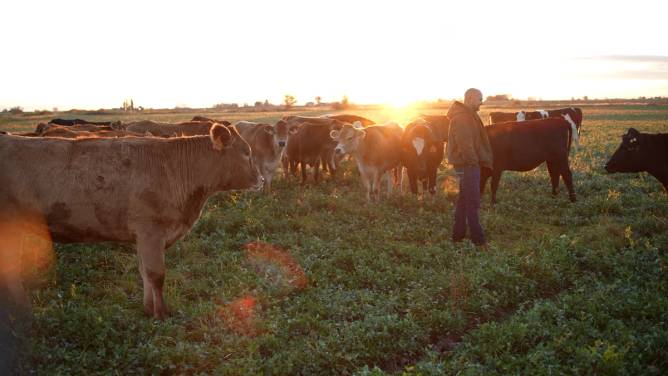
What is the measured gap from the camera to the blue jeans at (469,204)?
28.3ft

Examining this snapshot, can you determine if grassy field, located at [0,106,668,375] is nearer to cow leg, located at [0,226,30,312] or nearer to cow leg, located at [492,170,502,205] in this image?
cow leg, located at [0,226,30,312]

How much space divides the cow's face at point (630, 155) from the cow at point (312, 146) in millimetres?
7824

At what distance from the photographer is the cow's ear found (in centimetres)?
650

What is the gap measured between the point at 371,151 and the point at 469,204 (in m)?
4.56

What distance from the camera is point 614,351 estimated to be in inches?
207

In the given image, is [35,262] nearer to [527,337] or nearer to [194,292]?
[194,292]

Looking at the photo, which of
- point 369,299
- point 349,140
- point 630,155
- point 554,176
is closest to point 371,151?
point 349,140

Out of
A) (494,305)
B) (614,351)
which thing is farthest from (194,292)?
(614,351)

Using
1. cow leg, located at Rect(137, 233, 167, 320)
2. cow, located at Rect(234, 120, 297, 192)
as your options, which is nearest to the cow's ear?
cow leg, located at Rect(137, 233, 167, 320)

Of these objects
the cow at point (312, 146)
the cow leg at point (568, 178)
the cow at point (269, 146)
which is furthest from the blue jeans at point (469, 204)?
the cow at point (269, 146)

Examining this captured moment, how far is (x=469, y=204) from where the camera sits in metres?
8.73

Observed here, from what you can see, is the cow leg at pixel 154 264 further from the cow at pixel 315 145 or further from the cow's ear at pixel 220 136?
the cow at pixel 315 145

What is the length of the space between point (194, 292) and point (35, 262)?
297 cm

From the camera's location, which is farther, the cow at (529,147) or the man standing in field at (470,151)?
the cow at (529,147)
